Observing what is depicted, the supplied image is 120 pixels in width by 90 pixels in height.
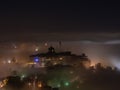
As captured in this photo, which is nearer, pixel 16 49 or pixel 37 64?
pixel 37 64

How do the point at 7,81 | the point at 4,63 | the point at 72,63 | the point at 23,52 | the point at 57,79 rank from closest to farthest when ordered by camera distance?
the point at 7,81
the point at 57,79
the point at 72,63
the point at 4,63
the point at 23,52

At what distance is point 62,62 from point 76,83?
24262 millimetres

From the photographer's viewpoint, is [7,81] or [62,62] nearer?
[7,81]

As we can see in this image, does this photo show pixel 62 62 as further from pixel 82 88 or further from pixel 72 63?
pixel 82 88

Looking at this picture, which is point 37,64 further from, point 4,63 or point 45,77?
point 45,77

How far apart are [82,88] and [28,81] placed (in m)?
10.3

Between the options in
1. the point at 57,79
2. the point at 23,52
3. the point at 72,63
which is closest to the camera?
the point at 57,79

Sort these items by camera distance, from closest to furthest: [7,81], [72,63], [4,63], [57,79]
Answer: [7,81], [57,79], [72,63], [4,63]

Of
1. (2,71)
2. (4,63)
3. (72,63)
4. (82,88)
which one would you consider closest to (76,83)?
(82,88)

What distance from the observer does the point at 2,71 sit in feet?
313

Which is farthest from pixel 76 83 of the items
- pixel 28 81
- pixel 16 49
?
pixel 16 49

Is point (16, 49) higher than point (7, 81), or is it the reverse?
point (16, 49)

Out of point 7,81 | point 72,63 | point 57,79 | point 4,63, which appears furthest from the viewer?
point 4,63

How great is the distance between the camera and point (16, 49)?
114m
